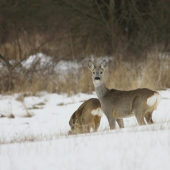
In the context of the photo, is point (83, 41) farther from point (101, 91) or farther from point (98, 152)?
point (98, 152)

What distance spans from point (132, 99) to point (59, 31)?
333 inches

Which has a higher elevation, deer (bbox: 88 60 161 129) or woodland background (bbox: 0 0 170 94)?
woodland background (bbox: 0 0 170 94)

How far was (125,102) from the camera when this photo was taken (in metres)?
7.56

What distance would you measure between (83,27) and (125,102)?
31.8 ft

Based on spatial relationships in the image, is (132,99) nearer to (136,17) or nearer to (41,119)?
(41,119)

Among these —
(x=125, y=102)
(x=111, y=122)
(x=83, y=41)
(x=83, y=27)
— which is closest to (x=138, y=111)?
(x=125, y=102)

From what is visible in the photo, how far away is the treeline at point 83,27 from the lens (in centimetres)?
1466

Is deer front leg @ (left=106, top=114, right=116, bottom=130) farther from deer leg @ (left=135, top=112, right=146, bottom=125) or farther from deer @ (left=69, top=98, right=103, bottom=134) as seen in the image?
deer leg @ (left=135, top=112, right=146, bottom=125)

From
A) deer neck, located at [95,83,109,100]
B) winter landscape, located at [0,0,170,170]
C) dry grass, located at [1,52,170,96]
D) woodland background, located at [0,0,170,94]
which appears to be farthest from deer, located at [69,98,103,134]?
dry grass, located at [1,52,170,96]

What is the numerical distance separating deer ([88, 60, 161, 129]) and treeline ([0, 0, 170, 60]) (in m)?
6.28

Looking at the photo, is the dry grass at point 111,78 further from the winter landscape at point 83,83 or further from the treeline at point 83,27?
the treeline at point 83,27

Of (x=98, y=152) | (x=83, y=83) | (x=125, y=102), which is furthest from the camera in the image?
(x=83, y=83)

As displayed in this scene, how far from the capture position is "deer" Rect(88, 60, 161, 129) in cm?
718

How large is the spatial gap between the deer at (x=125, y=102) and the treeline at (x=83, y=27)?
20.6 ft
